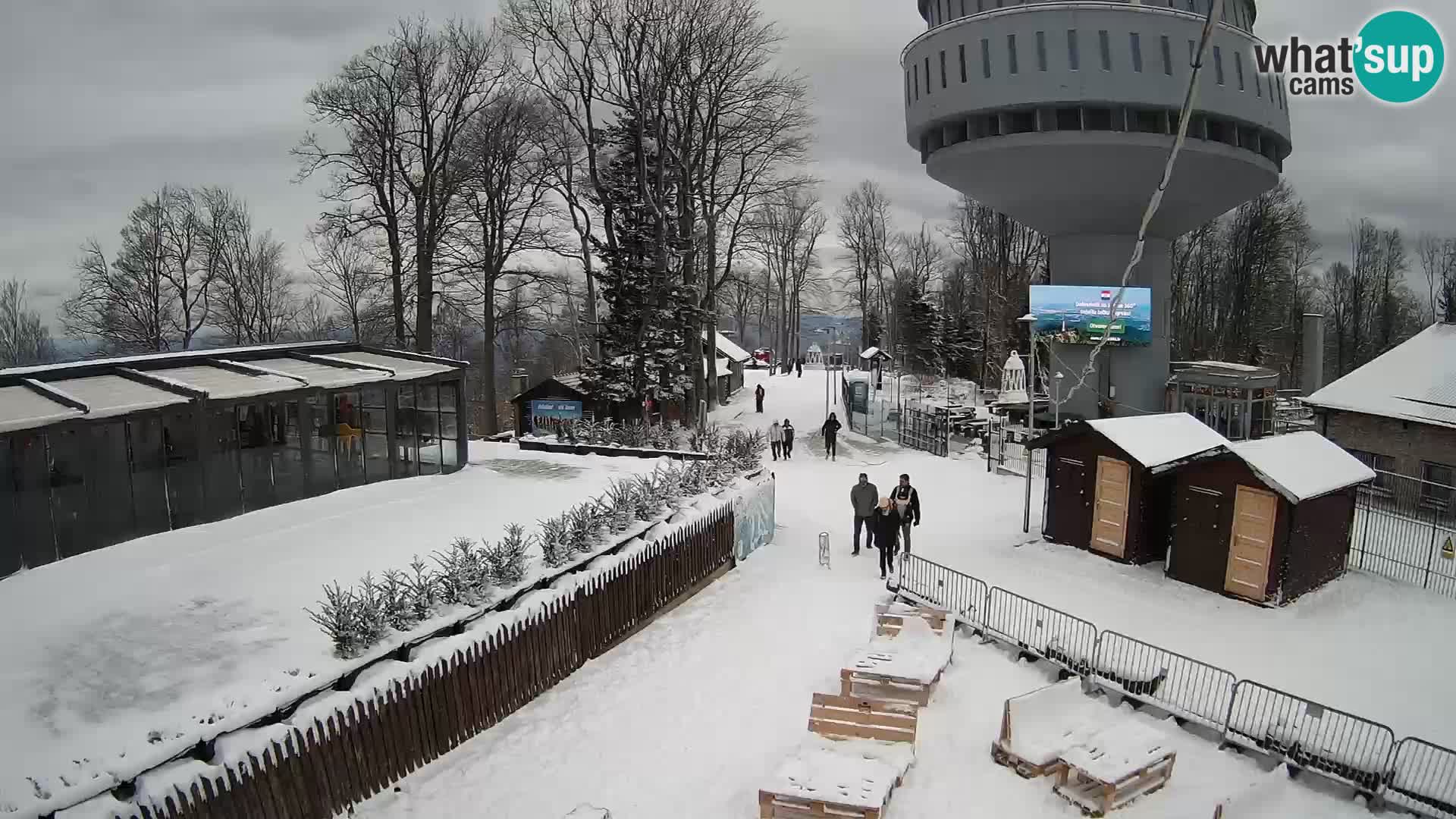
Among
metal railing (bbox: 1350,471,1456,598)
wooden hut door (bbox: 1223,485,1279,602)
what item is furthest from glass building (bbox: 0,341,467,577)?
metal railing (bbox: 1350,471,1456,598)

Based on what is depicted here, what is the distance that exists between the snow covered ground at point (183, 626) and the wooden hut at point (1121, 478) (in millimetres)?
10186

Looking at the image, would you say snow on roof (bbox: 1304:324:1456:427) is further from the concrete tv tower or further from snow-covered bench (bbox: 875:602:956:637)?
snow-covered bench (bbox: 875:602:956:637)

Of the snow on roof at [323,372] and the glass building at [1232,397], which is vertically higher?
the snow on roof at [323,372]

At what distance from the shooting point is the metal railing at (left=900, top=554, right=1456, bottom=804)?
7.90m

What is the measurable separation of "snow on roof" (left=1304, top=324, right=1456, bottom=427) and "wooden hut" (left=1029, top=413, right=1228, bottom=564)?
337 inches

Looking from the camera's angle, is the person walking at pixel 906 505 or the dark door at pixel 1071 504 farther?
the dark door at pixel 1071 504

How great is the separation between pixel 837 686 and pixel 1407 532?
15.3m

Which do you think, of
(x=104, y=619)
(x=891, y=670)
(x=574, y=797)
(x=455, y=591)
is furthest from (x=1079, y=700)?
(x=104, y=619)

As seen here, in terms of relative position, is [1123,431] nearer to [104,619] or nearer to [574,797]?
[574,797]

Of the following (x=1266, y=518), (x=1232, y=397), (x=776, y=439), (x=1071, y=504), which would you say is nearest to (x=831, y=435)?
(x=776, y=439)

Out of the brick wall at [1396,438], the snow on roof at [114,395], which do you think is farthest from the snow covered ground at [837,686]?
the snow on roof at [114,395]

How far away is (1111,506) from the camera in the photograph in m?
15.5

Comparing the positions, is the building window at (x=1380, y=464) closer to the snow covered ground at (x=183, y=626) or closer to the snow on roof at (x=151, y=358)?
the snow covered ground at (x=183, y=626)

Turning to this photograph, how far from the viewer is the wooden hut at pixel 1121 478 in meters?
14.7
